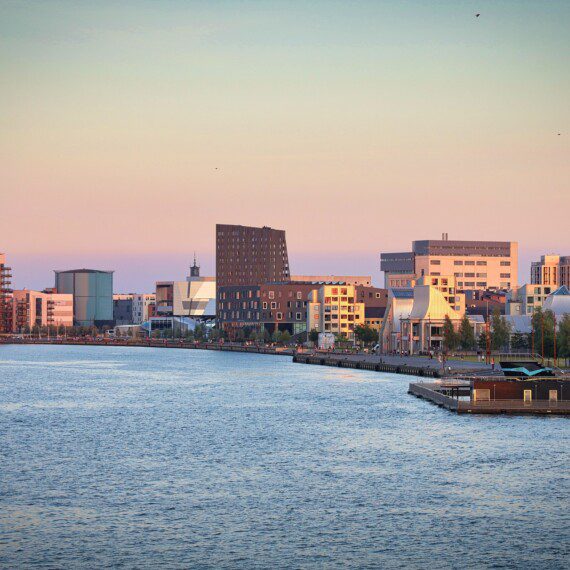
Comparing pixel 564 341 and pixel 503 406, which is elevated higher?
pixel 564 341

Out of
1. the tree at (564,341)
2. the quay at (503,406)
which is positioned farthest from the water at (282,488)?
the tree at (564,341)

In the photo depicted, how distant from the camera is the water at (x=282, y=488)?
53.7 m

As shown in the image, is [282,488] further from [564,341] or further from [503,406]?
[564,341]

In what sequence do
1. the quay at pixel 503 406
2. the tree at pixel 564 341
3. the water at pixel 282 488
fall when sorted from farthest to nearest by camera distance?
the tree at pixel 564 341
the quay at pixel 503 406
the water at pixel 282 488

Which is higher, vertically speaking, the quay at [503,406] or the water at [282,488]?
the quay at [503,406]

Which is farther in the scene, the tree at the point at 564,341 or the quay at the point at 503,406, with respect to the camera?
the tree at the point at 564,341

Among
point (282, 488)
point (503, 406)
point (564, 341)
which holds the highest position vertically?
point (564, 341)

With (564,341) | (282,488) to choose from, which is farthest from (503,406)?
(564,341)

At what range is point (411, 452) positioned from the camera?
269 feet

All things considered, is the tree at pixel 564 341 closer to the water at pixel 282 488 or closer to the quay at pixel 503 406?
the quay at pixel 503 406

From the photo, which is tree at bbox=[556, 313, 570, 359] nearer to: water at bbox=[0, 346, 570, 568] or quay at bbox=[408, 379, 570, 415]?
quay at bbox=[408, 379, 570, 415]

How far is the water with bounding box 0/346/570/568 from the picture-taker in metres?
53.7

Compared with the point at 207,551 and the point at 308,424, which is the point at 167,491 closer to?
the point at 207,551

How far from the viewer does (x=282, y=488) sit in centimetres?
6788
